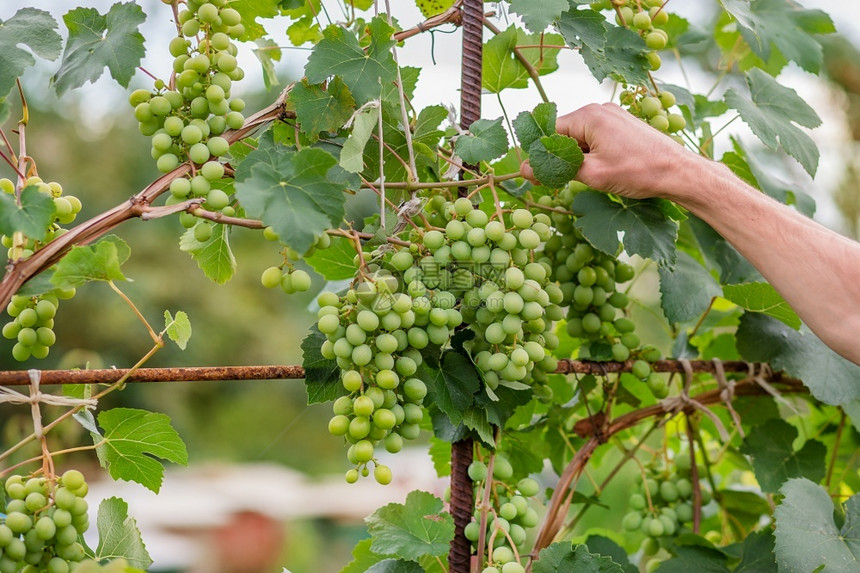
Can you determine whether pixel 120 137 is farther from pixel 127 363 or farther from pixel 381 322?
pixel 381 322

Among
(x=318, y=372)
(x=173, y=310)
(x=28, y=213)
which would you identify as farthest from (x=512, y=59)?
(x=173, y=310)

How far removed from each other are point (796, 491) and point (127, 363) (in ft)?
20.5

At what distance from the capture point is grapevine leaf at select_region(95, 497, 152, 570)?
2.37 ft

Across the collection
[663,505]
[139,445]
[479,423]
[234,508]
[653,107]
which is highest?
[653,107]

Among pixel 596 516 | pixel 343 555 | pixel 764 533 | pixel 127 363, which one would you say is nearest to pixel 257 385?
pixel 127 363

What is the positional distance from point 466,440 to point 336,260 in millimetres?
264

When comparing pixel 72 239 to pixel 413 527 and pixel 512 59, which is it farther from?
pixel 512 59

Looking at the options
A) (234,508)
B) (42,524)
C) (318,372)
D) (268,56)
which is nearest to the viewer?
(42,524)

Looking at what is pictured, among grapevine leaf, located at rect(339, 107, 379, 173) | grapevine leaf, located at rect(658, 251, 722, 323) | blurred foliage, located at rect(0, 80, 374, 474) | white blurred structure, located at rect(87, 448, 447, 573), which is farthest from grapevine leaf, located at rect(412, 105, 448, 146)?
white blurred structure, located at rect(87, 448, 447, 573)

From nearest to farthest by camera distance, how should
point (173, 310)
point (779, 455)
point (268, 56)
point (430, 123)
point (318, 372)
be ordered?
point (318, 372)
point (430, 123)
point (268, 56)
point (779, 455)
point (173, 310)

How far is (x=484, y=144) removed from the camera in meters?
0.77

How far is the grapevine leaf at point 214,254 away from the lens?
0.80 m

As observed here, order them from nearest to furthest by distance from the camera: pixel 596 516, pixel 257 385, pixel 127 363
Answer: pixel 596 516
pixel 127 363
pixel 257 385

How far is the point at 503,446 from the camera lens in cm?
93
